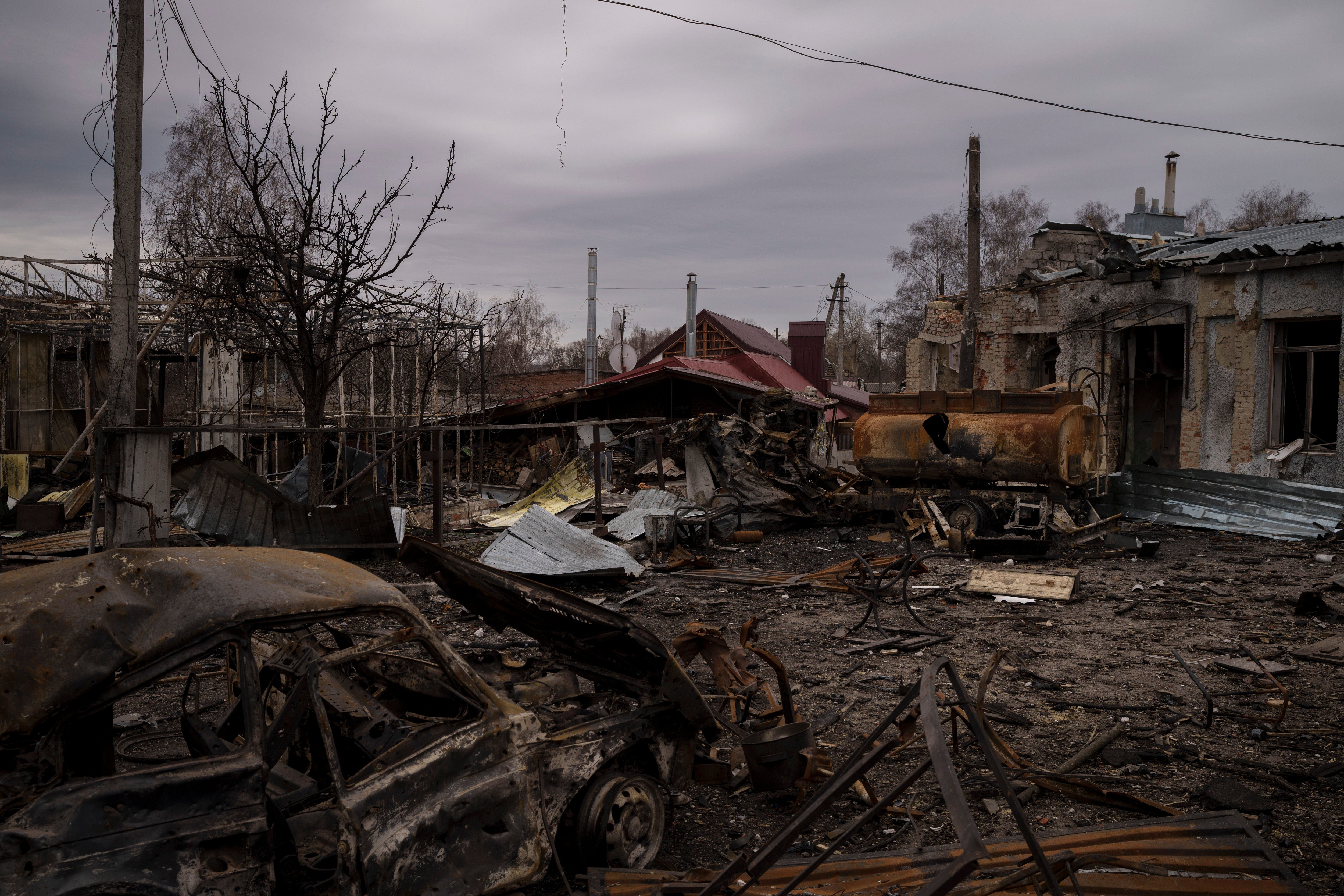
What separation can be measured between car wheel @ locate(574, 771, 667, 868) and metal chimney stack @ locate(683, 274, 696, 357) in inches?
1299

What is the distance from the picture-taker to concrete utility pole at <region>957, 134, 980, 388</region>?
18984mm

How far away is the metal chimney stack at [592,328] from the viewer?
29.1 meters

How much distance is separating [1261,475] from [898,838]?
576 inches

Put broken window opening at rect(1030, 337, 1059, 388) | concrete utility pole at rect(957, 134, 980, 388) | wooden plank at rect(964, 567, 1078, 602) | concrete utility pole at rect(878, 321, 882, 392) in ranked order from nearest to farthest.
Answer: wooden plank at rect(964, 567, 1078, 602), concrete utility pole at rect(957, 134, 980, 388), broken window opening at rect(1030, 337, 1059, 388), concrete utility pole at rect(878, 321, 882, 392)

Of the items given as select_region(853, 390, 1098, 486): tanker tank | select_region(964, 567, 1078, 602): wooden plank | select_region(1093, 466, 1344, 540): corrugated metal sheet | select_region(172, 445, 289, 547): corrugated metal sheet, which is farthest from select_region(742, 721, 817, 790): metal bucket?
select_region(1093, 466, 1344, 540): corrugated metal sheet

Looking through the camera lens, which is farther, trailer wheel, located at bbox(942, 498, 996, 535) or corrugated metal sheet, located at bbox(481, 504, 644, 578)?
trailer wheel, located at bbox(942, 498, 996, 535)

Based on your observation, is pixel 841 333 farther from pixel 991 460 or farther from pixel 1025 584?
pixel 1025 584

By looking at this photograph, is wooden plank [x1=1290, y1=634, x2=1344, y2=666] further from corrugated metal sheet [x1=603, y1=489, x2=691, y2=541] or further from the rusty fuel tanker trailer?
corrugated metal sheet [x1=603, y1=489, x2=691, y2=541]

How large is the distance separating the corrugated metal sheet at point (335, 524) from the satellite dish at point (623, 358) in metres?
16.4

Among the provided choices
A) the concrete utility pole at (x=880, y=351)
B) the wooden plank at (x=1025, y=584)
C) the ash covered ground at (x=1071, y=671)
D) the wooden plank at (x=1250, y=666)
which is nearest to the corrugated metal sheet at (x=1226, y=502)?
the ash covered ground at (x=1071, y=671)

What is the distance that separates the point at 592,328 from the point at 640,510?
805 inches

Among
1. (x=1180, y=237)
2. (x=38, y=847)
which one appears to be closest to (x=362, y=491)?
(x=38, y=847)

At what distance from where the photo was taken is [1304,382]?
15492 mm

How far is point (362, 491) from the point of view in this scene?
15.9 meters
